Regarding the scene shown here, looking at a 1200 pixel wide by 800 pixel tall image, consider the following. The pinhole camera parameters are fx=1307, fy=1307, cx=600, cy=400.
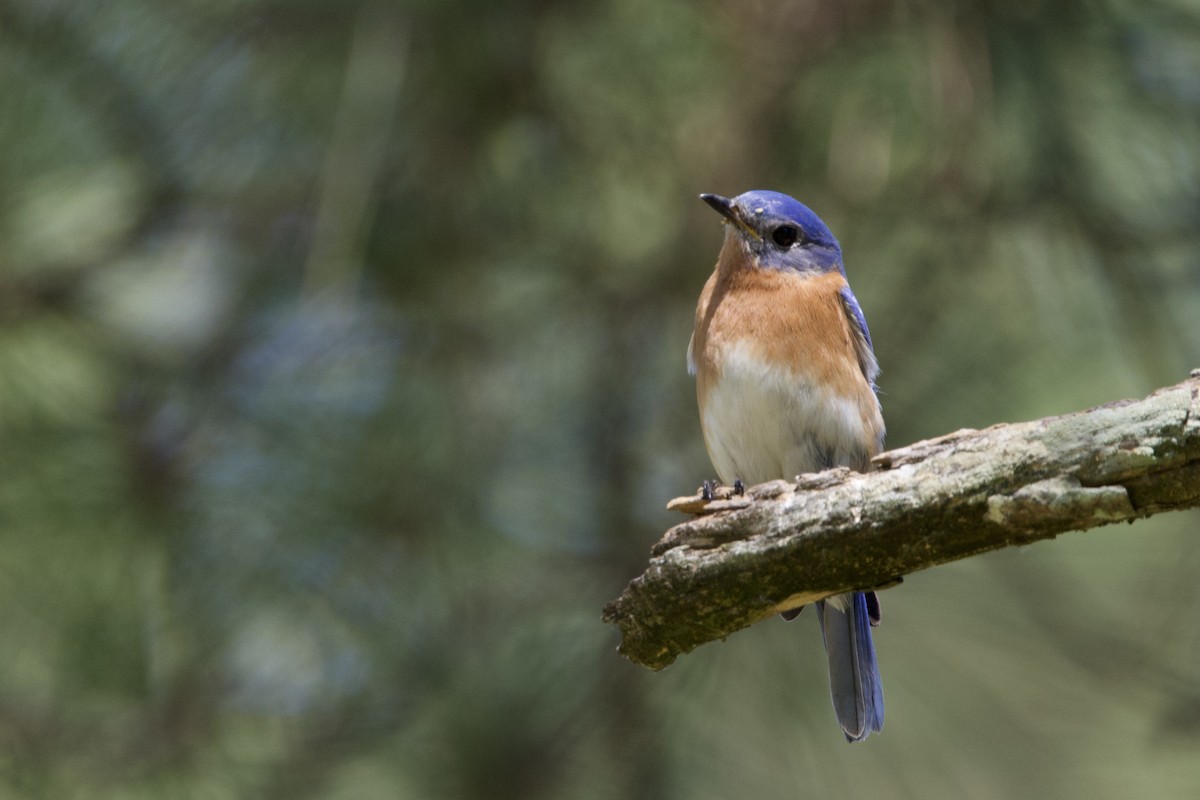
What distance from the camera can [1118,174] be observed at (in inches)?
132

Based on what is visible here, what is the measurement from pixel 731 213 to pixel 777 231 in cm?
13

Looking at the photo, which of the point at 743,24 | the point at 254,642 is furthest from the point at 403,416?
the point at 743,24

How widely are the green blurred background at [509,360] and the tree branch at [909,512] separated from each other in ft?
4.14

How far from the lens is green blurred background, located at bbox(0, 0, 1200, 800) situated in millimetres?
3312

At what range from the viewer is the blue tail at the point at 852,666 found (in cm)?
317

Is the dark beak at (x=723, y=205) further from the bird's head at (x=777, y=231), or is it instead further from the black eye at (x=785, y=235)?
the black eye at (x=785, y=235)

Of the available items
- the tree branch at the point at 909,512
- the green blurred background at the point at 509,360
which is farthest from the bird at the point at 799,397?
the tree branch at the point at 909,512

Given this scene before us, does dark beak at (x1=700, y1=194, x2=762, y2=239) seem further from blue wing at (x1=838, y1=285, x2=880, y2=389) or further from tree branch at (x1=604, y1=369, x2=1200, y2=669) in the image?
tree branch at (x1=604, y1=369, x2=1200, y2=669)

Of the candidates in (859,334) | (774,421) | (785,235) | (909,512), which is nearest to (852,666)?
(774,421)

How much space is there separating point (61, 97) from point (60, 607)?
132cm

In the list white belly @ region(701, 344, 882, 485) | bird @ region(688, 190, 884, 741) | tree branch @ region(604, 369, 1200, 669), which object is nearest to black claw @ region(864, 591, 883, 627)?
bird @ region(688, 190, 884, 741)

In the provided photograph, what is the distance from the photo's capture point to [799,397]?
3.25 m

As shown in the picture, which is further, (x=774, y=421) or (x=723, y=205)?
(x=723, y=205)

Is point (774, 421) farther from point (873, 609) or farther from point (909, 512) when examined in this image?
point (909, 512)
